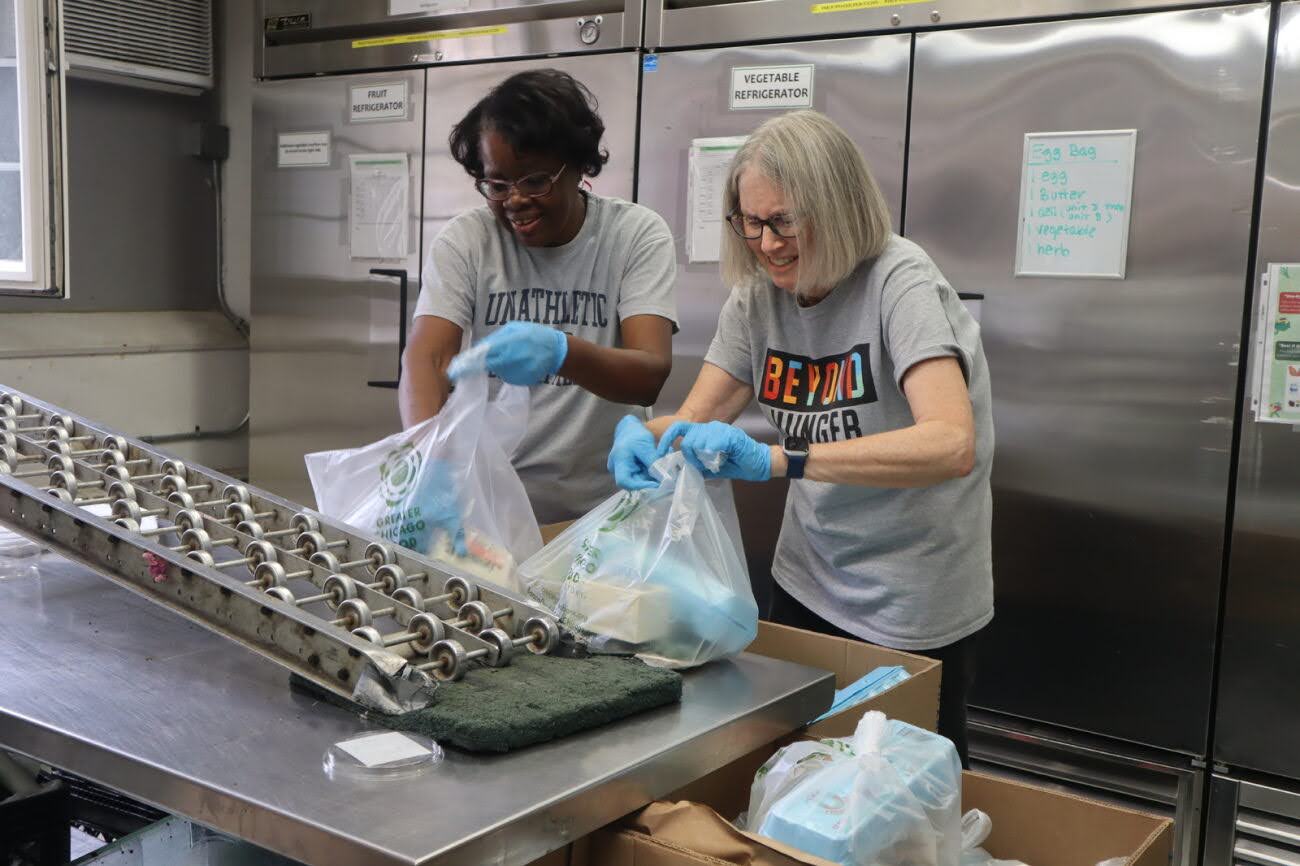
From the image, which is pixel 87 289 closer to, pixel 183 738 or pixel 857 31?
pixel 857 31

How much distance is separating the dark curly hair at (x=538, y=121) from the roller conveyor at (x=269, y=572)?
27.0 inches

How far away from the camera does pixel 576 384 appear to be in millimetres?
1894

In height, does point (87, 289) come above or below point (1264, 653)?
above

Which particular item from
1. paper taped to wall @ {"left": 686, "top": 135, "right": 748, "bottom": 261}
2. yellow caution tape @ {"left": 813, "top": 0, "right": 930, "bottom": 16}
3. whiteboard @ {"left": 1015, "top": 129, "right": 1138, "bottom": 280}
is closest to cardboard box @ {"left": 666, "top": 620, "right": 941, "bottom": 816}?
whiteboard @ {"left": 1015, "top": 129, "right": 1138, "bottom": 280}

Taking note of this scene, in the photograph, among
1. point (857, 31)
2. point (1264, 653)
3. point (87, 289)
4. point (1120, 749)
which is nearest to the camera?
point (1264, 653)

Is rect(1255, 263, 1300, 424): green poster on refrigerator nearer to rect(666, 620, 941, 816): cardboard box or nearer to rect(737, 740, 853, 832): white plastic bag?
rect(666, 620, 941, 816): cardboard box

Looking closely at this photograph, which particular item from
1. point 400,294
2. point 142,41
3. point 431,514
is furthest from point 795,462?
point 142,41

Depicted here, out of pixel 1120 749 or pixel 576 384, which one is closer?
pixel 576 384

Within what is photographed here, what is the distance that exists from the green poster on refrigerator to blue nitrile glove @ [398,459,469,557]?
5.34ft

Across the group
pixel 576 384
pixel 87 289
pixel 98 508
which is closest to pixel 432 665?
pixel 98 508

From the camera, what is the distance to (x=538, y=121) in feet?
5.88

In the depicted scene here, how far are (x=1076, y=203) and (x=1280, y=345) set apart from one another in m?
0.48

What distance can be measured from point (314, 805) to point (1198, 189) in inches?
82.3

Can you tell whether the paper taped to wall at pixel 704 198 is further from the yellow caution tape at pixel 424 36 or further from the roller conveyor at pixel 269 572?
the roller conveyor at pixel 269 572
